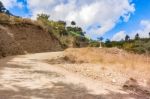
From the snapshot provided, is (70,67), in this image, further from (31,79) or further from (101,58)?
(31,79)

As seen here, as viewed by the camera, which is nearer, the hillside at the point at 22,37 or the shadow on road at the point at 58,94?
the shadow on road at the point at 58,94

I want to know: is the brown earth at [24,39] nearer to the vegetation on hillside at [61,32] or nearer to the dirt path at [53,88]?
the vegetation on hillside at [61,32]

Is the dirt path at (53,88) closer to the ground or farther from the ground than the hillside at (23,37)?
closer to the ground

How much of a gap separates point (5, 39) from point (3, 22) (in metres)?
4.29

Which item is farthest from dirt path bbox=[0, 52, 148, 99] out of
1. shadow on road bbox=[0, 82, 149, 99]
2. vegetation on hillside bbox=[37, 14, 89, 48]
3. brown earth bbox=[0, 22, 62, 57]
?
vegetation on hillside bbox=[37, 14, 89, 48]

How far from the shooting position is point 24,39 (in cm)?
3297

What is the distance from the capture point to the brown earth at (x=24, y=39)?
26472 millimetres

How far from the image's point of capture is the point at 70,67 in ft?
53.1

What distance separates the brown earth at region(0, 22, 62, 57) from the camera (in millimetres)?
26472

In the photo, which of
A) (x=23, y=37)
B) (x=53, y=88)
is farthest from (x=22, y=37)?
(x=53, y=88)

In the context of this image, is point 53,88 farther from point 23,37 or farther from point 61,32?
point 61,32

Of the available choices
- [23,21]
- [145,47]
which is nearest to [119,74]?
[23,21]

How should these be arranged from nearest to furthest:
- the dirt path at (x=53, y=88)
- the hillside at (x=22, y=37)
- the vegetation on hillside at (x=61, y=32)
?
the dirt path at (x=53, y=88)
the hillside at (x=22, y=37)
the vegetation on hillside at (x=61, y=32)

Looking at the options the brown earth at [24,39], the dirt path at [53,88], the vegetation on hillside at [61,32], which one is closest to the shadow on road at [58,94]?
the dirt path at [53,88]
